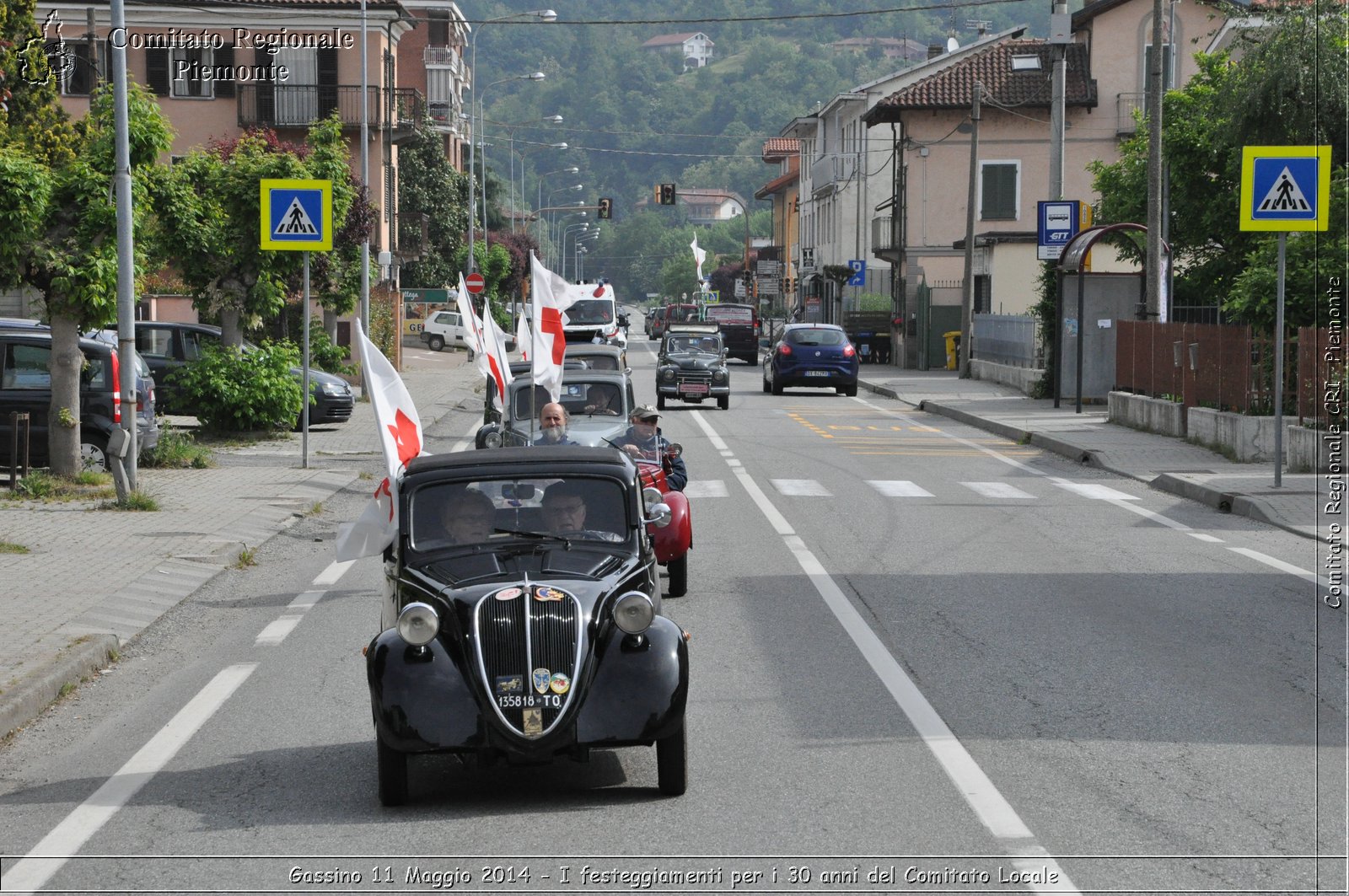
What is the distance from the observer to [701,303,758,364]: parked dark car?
60.4m

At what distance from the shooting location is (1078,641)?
10203 millimetres

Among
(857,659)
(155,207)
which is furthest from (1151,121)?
(857,659)

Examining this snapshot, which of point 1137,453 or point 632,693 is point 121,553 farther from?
point 1137,453

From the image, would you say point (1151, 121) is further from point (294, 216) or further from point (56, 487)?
point (56, 487)

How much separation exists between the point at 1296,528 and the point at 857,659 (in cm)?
757

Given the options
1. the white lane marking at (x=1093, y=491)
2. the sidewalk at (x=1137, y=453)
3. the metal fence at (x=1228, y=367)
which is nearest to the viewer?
the sidewalk at (x=1137, y=453)

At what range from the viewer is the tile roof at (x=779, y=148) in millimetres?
121938

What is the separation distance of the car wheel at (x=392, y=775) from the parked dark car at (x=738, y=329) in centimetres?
5291

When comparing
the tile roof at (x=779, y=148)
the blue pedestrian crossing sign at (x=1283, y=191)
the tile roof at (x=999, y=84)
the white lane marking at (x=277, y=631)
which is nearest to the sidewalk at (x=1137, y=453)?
the blue pedestrian crossing sign at (x=1283, y=191)

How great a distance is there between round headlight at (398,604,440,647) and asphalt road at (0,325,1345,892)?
672 mm

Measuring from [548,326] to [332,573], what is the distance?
3.93m

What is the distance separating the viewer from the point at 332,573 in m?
13.3

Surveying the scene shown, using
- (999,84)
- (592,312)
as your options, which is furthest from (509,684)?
(999,84)

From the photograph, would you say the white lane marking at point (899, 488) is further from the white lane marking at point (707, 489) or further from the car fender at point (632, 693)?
the car fender at point (632, 693)
